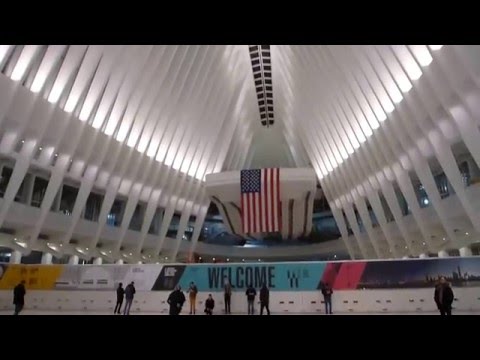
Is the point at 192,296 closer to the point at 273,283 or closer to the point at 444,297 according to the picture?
the point at 273,283

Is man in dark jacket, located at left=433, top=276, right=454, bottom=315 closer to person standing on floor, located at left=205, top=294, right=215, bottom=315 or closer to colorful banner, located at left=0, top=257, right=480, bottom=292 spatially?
colorful banner, located at left=0, top=257, right=480, bottom=292

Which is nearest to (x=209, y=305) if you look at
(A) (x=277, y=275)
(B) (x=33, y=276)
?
(A) (x=277, y=275)

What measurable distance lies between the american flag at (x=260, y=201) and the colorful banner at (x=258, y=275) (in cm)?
789

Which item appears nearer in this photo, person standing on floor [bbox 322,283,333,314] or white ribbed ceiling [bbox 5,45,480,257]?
person standing on floor [bbox 322,283,333,314]

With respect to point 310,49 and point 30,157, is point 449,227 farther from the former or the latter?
point 30,157

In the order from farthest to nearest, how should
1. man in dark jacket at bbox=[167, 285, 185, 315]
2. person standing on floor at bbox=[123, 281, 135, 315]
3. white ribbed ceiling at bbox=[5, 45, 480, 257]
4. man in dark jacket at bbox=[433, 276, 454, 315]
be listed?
white ribbed ceiling at bbox=[5, 45, 480, 257]
person standing on floor at bbox=[123, 281, 135, 315]
man in dark jacket at bbox=[167, 285, 185, 315]
man in dark jacket at bbox=[433, 276, 454, 315]

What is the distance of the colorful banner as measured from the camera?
12102 millimetres

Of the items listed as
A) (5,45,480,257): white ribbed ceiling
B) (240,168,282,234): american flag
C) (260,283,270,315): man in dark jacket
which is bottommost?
(260,283,270,315): man in dark jacket

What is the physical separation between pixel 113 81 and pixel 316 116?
14197mm

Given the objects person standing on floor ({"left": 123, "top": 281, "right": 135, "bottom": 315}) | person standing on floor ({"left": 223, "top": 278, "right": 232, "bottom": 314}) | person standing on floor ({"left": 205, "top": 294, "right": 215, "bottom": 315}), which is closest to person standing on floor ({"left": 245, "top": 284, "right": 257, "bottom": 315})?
person standing on floor ({"left": 223, "top": 278, "right": 232, "bottom": 314})

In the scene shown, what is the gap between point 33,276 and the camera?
14141 mm
